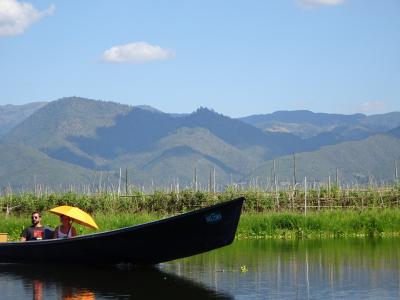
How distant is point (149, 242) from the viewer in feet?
52.3

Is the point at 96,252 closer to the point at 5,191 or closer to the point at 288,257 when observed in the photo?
the point at 288,257

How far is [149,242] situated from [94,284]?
1.57 metres

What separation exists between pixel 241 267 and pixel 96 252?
105 inches

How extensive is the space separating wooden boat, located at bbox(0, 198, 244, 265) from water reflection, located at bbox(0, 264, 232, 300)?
0.79 ft

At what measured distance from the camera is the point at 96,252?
16469 millimetres

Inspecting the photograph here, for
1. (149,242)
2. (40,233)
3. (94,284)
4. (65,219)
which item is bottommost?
(94,284)

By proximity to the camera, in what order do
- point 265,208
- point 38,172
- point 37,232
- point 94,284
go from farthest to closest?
point 38,172 → point 265,208 → point 37,232 → point 94,284

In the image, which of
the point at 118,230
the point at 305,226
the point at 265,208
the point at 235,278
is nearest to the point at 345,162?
the point at 265,208

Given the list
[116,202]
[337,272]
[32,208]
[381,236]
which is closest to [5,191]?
[32,208]

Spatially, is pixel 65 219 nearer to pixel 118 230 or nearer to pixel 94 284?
pixel 118 230

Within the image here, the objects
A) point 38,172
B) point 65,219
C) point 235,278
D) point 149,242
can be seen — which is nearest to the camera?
point 235,278

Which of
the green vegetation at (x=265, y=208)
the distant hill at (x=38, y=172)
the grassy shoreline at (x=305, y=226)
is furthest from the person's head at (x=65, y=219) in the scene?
the distant hill at (x=38, y=172)

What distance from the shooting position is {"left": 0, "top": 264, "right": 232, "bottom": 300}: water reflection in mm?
13414

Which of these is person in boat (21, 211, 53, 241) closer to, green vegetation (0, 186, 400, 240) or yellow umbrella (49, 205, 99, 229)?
yellow umbrella (49, 205, 99, 229)
